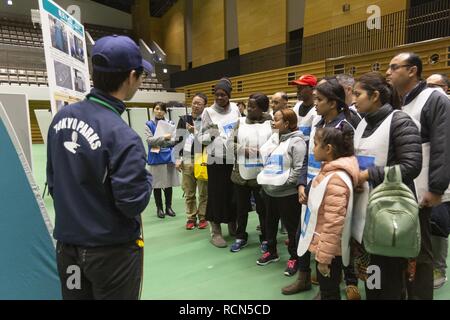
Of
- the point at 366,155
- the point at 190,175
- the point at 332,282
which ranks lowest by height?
the point at 332,282

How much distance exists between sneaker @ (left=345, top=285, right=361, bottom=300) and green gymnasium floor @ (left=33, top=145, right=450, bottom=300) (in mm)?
102

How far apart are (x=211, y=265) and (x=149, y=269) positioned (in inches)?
20.7

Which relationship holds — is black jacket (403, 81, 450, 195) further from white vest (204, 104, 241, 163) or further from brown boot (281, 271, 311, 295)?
white vest (204, 104, 241, 163)

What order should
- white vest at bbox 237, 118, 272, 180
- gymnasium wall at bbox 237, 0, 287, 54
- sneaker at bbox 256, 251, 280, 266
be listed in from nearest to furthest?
1. sneaker at bbox 256, 251, 280, 266
2. white vest at bbox 237, 118, 272, 180
3. gymnasium wall at bbox 237, 0, 287, 54

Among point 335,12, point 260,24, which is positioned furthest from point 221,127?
point 260,24

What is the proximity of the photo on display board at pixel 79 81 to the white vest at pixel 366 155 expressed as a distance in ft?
6.01

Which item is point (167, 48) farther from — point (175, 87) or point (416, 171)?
point (416, 171)

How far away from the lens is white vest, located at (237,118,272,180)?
2.97m

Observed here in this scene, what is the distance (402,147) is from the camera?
1.67 meters

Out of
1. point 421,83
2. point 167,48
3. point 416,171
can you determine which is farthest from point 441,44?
point 167,48

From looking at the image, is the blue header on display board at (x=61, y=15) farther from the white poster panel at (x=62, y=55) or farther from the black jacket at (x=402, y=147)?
the black jacket at (x=402, y=147)

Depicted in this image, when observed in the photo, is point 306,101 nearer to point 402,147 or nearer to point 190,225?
point 402,147

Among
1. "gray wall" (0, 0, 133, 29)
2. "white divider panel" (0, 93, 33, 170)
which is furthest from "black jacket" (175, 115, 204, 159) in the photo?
"gray wall" (0, 0, 133, 29)

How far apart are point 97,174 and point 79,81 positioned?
1.45 metres
